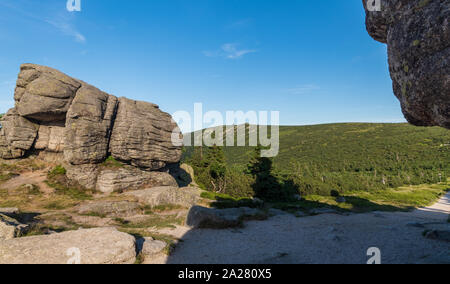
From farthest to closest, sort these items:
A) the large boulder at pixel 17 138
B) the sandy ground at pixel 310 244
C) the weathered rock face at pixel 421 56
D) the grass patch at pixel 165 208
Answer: the large boulder at pixel 17 138 < the grass patch at pixel 165 208 < the sandy ground at pixel 310 244 < the weathered rock face at pixel 421 56

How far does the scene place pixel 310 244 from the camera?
1115cm

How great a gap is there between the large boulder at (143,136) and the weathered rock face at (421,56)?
2507 centimetres

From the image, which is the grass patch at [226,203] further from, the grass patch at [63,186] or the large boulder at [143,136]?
the grass patch at [63,186]

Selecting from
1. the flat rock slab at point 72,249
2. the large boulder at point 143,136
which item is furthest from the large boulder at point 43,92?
the flat rock slab at point 72,249

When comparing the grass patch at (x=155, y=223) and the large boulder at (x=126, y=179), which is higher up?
the large boulder at (x=126, y=179)

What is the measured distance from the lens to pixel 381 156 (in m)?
70.5

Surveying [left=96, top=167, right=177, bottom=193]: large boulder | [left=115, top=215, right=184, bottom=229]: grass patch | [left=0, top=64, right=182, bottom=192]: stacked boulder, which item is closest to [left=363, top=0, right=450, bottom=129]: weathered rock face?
[left=115, top=215, right=184, bottom=229]: grass patch

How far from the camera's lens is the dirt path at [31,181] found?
2117cm

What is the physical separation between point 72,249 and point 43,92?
2326 cm

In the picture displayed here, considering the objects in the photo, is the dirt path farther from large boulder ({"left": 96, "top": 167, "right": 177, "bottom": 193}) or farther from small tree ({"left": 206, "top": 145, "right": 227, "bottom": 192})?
small tree ({"left": 206, "top": 145, "right": 227, "bottom": 192})

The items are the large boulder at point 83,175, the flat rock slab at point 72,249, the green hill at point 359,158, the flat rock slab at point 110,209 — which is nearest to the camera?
the flat rock slab at point 72,249

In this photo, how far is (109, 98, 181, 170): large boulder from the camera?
85.3 ft

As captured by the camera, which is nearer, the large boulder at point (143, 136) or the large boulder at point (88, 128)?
the large boulder at point (88, 128)
